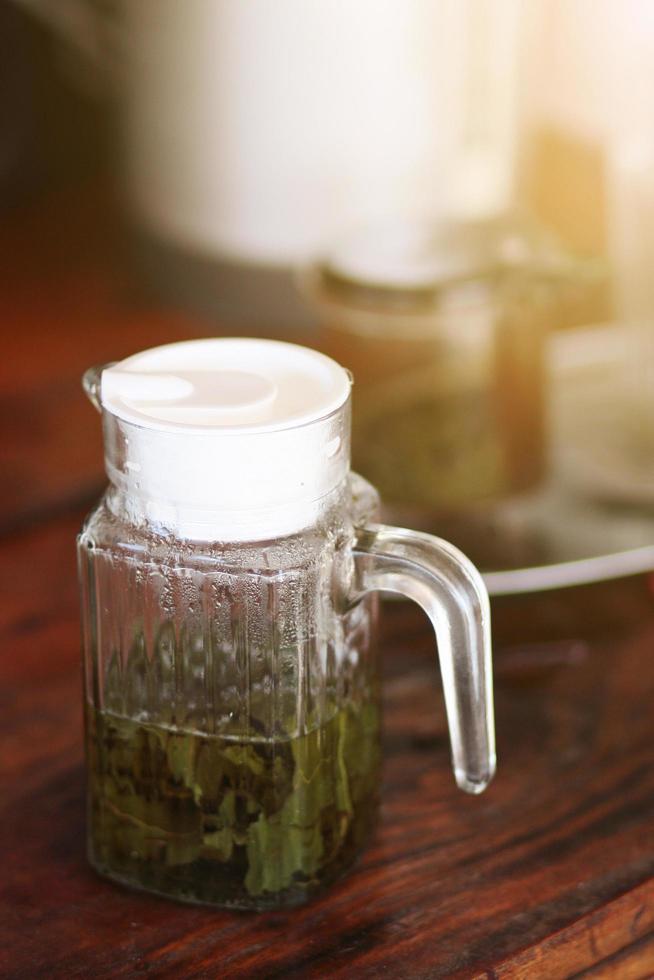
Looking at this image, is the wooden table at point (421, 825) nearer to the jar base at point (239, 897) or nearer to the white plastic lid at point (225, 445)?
the jar base at point (239, 897)

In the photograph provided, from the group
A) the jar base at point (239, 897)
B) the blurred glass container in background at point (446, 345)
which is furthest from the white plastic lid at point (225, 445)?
the blurred glass container in background at point (446, 345)

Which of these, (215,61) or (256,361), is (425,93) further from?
(256,361)

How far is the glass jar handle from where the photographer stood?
34cm

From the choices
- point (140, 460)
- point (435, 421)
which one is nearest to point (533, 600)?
point (435, 421)

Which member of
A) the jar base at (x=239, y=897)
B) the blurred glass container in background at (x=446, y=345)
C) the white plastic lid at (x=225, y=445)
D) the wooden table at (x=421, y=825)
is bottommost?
the wooden table at (x=421, y=825)

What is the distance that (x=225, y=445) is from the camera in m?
0.32

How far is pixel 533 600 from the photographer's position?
54 centimetres

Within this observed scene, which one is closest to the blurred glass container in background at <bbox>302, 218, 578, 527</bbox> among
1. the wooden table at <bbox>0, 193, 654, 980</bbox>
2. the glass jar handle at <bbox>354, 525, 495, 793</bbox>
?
the wooden table at <bbox>0, 193, 654, 980</bbox>

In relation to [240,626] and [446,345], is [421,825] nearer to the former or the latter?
[240,626]

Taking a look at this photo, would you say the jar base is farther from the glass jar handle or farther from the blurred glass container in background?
the blurred glass container in background

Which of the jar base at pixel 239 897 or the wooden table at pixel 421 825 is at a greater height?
the jar base at pixel 239 897

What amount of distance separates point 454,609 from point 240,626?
6 centimetres

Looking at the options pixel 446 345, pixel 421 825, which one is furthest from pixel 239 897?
pixel 446 345

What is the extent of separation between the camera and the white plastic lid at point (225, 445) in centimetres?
32
